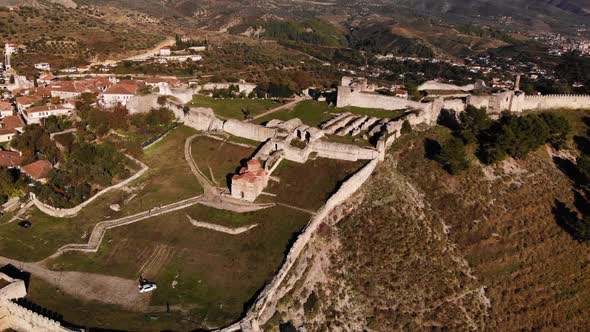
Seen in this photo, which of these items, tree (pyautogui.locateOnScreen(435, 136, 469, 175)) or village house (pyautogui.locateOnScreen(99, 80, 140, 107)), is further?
village house (pyautogui.locateOnScreen(99, 80, 140, 107))

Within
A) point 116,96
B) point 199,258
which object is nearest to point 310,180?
point 199,258

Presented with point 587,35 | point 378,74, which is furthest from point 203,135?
point 587,35

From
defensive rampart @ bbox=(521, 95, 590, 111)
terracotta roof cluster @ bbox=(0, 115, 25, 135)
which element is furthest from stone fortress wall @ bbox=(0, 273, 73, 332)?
defensive rampart @ bbox=(521, 95, 590, 111)

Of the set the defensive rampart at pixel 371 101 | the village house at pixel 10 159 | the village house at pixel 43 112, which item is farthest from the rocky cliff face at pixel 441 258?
the village house at pixel 43 112

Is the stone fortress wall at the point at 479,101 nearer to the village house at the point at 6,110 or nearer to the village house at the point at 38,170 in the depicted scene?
the village house at the point at 38,170

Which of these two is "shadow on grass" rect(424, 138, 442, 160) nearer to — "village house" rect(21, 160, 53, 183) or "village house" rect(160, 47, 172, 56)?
"village house" rect(21, 160, 53, 183)
